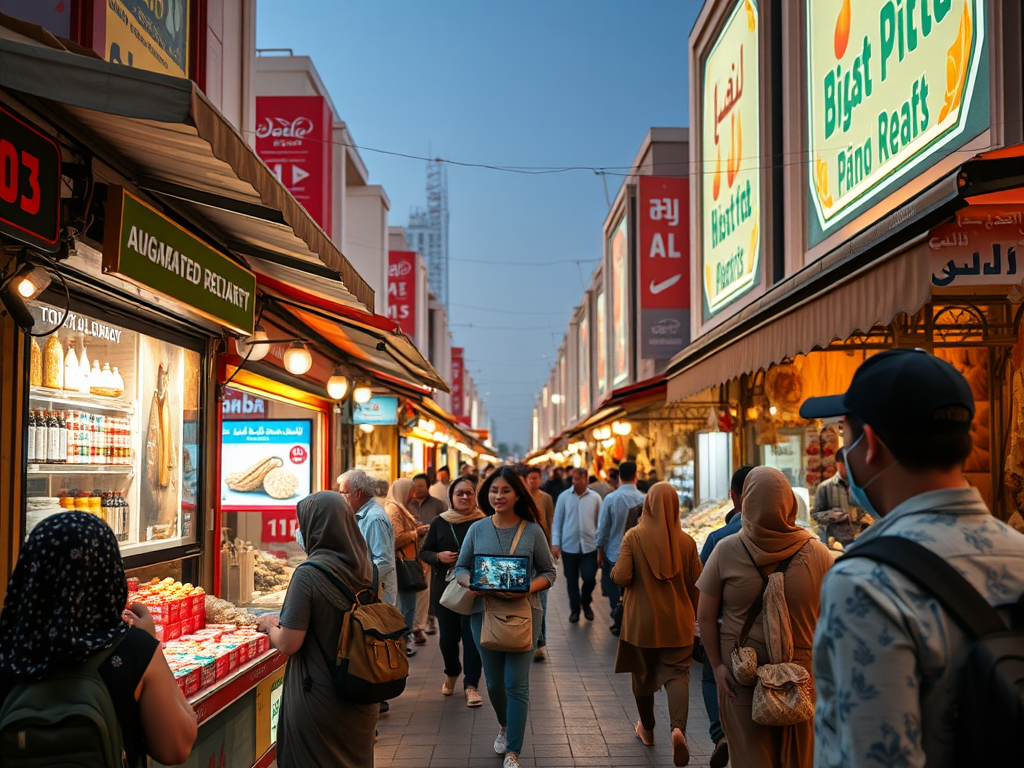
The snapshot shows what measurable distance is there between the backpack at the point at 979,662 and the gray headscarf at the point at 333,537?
3.06 metres

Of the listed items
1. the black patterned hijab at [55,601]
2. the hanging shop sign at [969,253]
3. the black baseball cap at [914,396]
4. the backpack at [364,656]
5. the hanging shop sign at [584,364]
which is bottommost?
the backpack at [364,656]

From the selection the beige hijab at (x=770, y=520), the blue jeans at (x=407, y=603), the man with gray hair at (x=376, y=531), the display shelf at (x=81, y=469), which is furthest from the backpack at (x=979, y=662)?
the blue jeans at (x=407, y=603)

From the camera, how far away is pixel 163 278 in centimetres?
478

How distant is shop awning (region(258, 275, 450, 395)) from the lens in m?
7.90

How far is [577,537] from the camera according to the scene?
12.1 m

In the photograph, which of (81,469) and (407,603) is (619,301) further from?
(81,469)

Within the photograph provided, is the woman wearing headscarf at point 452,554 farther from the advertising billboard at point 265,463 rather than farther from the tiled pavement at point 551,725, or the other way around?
the advertising billboard at point 265,463

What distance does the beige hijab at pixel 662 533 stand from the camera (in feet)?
21.4

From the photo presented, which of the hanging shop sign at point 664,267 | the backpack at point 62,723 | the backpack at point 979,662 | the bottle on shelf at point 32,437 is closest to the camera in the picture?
the backpack at point 979,662

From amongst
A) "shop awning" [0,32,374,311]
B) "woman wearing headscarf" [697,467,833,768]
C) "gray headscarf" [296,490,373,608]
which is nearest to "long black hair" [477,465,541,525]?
"shop awning" [0,32,374,311]

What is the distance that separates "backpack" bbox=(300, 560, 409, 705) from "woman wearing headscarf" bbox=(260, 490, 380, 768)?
39 millimetres

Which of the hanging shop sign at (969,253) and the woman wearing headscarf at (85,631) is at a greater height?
the hanging shop sign at (969,253)

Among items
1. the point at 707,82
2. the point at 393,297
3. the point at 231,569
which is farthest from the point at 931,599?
the point at 393,297

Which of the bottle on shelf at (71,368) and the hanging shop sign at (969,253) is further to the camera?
the bottle on shelf at (71,368)
